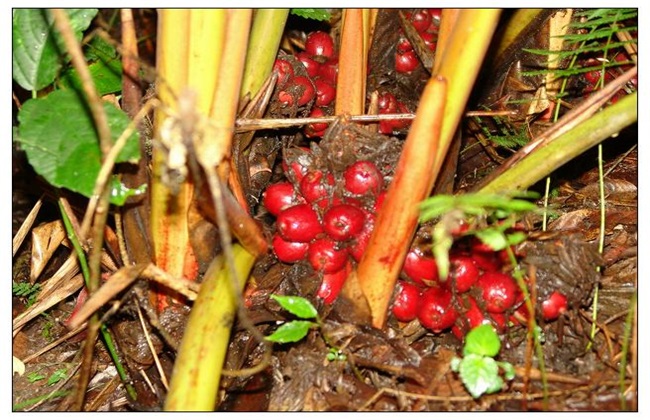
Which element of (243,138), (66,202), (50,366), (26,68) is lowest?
(50,366)

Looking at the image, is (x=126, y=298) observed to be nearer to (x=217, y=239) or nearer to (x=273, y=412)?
(x=217, y=239)

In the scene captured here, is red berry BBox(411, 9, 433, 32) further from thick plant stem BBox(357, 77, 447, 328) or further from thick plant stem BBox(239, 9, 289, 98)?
thick plant stem BBox(357, 77, 447, 328)

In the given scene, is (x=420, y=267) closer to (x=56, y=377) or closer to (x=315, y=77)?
(x=315, y=77)

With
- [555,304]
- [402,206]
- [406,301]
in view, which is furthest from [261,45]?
[555,304]

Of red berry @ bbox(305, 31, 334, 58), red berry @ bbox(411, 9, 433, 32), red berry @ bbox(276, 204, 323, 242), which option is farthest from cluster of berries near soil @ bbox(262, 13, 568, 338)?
red berry @ bbox(411, 9, 433, 32)

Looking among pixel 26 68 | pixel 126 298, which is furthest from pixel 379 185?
pixel 26 68

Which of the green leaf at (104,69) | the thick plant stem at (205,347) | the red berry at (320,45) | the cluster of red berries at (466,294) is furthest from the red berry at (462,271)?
the green leaf at (104,69)
